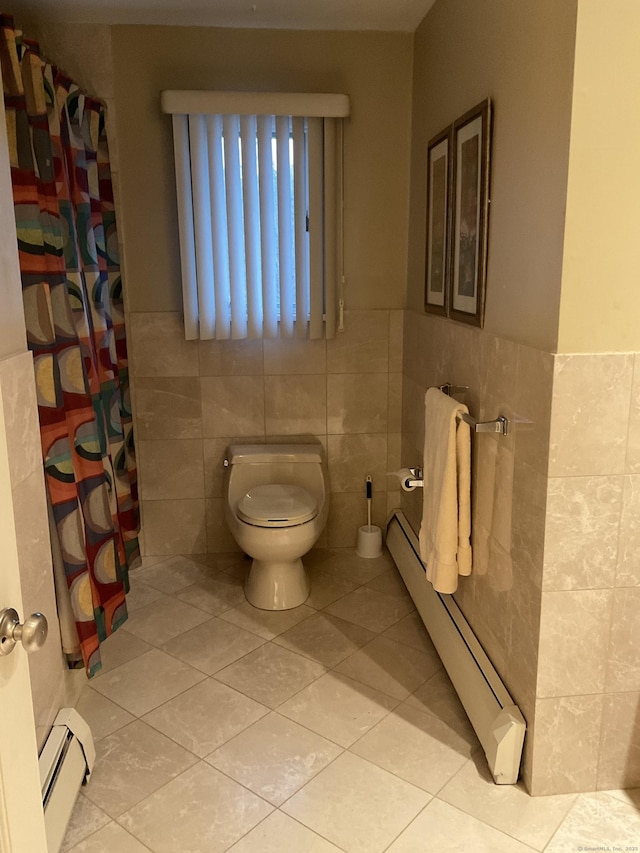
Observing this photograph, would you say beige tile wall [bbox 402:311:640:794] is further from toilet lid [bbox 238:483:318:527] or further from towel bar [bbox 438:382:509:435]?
toilet lid [bbox 238:483:318:527]

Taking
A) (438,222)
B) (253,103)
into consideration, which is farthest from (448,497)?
(253,103)

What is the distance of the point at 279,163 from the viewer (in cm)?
280

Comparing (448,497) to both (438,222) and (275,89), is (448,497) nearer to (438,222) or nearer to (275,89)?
(438,222)

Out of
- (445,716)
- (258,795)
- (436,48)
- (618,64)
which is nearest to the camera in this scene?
(618,64)

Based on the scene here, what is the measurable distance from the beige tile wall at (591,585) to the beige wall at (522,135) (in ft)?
0.57

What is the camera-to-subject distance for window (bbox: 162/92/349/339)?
8.95 feet

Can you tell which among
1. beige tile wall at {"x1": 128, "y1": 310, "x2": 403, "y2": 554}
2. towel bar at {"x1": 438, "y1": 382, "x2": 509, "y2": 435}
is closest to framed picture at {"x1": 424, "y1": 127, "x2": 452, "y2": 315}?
beige tile wall at {"x1": 128, "y1": 310, "x2": 403, "y2": 554}

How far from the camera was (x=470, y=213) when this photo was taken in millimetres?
2125

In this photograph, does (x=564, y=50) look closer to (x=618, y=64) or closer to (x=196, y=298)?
(x=618, y=64)

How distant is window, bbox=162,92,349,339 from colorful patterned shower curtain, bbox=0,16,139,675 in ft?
1.19

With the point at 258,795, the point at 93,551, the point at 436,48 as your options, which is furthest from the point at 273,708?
the point at 436,48

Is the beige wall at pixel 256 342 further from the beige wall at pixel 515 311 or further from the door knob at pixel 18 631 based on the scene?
the door knob at pixel 18 631

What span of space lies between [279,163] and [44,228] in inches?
47.9

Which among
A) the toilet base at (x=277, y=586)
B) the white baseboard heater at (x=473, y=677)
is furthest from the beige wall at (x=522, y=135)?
the toilet base at (x=277, y=586)
